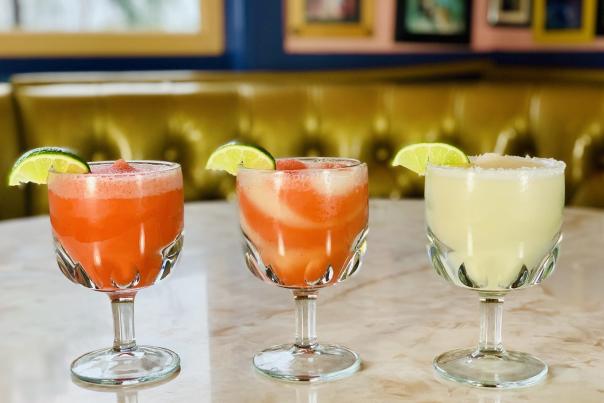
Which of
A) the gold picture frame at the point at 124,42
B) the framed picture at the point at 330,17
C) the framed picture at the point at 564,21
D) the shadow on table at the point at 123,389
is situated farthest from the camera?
the framed picture at the point at 564,21

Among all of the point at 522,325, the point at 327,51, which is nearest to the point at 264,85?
the point at 327,51

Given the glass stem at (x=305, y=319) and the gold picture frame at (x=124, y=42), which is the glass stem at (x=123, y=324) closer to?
the glass stem at (x=305, y=319)

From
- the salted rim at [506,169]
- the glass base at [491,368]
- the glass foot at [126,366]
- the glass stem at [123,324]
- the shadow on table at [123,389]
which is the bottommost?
the shadow on table at [123,389]

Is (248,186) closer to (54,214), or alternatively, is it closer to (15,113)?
(54,214)

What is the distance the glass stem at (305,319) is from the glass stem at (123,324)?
0.12 m

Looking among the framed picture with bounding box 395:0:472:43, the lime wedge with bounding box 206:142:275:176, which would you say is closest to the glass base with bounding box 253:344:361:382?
the lime wedge with bounding box 206:142:275:176

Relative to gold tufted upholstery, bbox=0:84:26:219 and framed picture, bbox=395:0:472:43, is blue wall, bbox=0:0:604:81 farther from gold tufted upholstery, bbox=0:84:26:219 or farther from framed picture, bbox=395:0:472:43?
gold tufted upholstery, bbox=0:84:26:219

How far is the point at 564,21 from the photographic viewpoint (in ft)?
8.60

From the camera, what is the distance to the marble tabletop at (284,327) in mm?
506

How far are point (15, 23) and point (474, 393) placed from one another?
1855 millimetres

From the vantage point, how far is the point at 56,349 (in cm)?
60

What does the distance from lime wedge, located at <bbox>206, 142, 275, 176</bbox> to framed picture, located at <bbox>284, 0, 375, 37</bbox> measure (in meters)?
1.90

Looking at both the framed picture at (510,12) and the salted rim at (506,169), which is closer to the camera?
the salted rim at (506,169)

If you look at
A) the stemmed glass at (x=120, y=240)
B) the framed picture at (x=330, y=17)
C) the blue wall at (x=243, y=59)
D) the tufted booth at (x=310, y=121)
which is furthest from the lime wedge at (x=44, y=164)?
the framed picture at (x=330, y=17)
